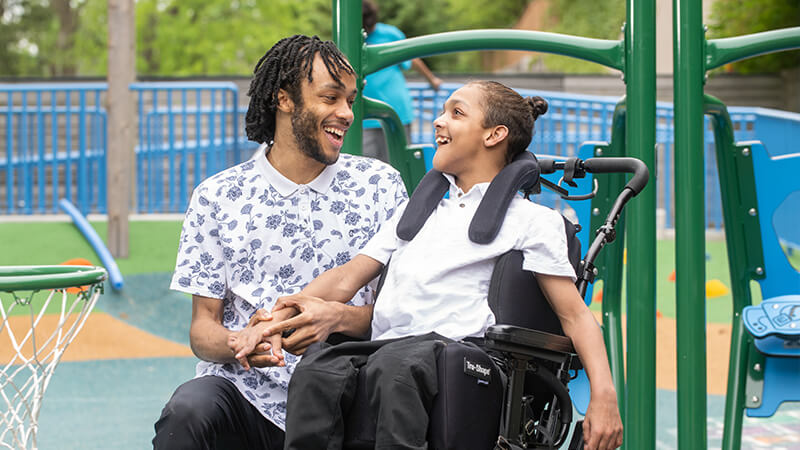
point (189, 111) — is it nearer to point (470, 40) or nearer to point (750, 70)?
point (470, 40)

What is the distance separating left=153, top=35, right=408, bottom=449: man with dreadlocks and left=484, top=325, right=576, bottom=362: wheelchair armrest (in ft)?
1.76

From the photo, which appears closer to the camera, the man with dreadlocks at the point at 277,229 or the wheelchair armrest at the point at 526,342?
the wheelchair armrest at the point at 526,342

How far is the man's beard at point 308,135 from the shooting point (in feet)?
8.89

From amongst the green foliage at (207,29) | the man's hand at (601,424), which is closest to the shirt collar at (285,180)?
the man's hand at (601,424)

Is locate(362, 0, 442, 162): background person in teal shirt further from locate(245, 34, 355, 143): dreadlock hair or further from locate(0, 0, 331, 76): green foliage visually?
locate(0, 0, 331, 76): green foliage

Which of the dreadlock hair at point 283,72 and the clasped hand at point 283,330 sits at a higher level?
the dreadlock hair at point 283,72

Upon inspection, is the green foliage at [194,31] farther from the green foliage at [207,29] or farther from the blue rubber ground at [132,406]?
the blue rubber ground at [132,406]

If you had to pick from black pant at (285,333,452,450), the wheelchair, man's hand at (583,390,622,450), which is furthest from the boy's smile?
man's hand at (583,390,622,450)

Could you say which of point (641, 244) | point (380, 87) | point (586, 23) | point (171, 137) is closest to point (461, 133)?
point (641, 244)

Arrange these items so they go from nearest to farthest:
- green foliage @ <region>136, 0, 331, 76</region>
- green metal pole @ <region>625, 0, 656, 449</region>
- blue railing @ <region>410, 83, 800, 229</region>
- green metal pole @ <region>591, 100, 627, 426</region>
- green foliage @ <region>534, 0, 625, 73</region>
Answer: green metal pole @ <region>625, 0, 656, 449</region>
green metal pole @ <region>591, 100, 627, 426</region>
blue railing @ <region>410, 83, 800, 229</region>
green foliage @ <region>534, 0, 625, 73</region>
green foliage @ <region>136, 0, 331, 76</region>

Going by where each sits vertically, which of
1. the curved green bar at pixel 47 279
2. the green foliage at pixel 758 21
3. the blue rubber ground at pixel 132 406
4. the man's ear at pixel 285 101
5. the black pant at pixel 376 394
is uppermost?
the green foliage at pixel 758 21

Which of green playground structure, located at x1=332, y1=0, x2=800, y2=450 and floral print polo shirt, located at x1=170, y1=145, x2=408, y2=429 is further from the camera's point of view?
green playground structure, located at x1=332, y1=0, x2=800, y2=450

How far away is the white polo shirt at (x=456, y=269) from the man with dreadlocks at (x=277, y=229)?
16cm

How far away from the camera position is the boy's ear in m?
2.59
